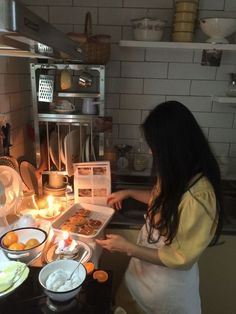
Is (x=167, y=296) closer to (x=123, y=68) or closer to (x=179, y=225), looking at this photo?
(x=179, y=225)

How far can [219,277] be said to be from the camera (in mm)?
1377

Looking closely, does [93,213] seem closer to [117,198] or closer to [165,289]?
[117,198]

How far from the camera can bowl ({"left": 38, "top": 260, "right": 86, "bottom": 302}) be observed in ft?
2.55

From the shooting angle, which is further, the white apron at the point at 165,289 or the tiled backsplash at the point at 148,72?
the tiled backsplash at the point at 148,72

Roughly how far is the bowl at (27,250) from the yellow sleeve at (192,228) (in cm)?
44

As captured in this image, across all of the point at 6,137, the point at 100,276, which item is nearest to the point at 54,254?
the point at 100,276

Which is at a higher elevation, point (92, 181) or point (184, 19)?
point (184, 19)

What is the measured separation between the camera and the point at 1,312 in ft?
2.48

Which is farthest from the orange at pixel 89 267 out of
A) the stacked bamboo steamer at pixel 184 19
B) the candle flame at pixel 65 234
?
the stacked bamboo steamer at pixel 184 19

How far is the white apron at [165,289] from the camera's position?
1.00 meters

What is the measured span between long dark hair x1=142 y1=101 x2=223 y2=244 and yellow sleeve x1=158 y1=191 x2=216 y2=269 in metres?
0.03

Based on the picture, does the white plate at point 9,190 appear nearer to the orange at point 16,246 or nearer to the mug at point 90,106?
the orange at point 16,246

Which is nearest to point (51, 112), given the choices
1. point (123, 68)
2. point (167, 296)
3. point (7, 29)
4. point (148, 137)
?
point (123, 68)

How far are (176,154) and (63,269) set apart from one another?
0.48 m
